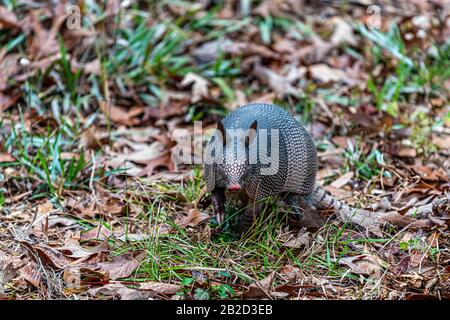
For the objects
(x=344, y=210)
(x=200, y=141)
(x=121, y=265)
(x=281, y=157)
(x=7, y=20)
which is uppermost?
(x=7, y=20)

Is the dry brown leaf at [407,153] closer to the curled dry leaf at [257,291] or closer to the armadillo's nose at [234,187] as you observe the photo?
the armadillo's nose at [234,187]

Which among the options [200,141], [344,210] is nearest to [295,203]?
[344,210]

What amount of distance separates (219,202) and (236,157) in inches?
24.8

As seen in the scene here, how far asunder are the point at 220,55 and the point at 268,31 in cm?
94

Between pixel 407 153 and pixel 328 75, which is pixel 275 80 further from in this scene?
pixel 407 153

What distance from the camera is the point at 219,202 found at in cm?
489

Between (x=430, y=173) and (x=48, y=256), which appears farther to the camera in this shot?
(x=430, y=173)

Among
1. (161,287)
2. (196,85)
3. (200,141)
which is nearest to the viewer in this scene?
(161,287)

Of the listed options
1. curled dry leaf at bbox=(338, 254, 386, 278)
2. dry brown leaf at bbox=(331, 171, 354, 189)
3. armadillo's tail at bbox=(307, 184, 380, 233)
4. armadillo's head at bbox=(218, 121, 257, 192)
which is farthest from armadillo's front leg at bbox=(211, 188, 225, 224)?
dry brown leaf at bbox=(331, 171, 354, 189)

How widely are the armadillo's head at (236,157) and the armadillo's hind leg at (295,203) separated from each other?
0.70 m

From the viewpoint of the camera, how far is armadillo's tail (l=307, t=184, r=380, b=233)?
5.05 meters

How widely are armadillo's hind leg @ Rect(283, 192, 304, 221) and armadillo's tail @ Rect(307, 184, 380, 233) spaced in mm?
166

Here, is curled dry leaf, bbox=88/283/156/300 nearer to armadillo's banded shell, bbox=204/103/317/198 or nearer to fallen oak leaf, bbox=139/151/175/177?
armadillo's banded shell, bbox=204/103/317/198
